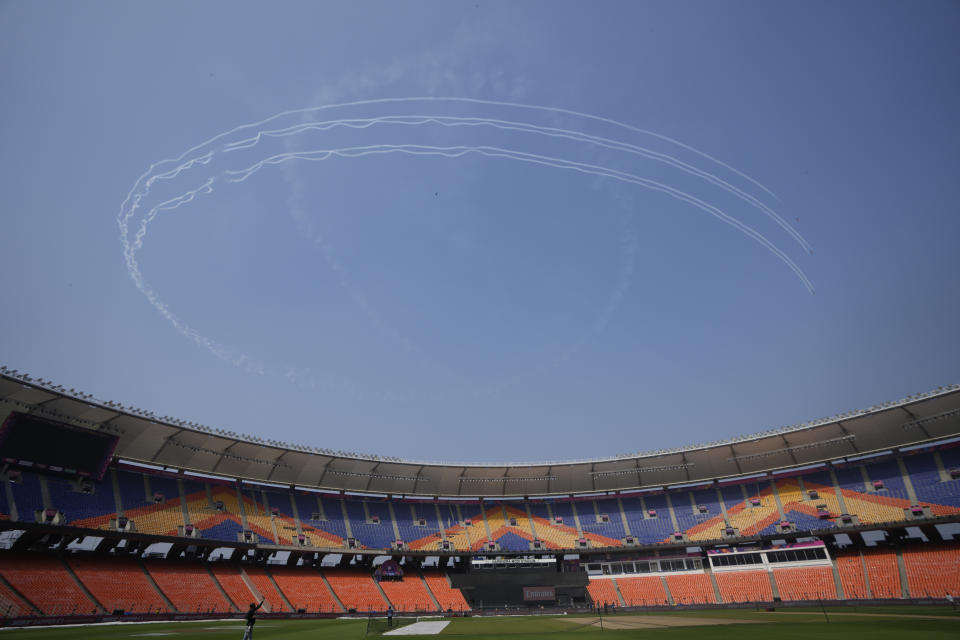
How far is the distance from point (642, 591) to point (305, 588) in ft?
108

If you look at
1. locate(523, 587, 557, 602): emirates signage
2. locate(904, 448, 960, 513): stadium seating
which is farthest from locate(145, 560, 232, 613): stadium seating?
locate(904, 448, 960, 513): stadium seating

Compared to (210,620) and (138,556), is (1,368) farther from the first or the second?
(210,620)

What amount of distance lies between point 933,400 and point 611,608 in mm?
34249

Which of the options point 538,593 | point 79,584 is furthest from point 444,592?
point 79,584

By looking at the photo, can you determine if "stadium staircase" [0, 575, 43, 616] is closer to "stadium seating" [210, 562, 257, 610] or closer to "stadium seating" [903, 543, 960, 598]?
"stadium seating" [210, 562, 257, 610]

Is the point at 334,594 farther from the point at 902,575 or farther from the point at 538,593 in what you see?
the point at 902,575

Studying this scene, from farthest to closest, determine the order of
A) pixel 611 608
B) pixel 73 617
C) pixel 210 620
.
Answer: pixel 611 608, pixel 210 620, pixel 73 617

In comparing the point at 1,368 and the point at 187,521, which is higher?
the point at 1,368

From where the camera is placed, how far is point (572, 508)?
58.6 metres

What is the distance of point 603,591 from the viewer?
48906mm

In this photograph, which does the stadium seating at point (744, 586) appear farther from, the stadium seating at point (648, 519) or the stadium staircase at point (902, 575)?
the stadium staircase at point (902, 575)

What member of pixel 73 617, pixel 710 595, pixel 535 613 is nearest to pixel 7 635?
pixel 73 617

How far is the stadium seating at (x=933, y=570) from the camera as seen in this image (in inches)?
1394

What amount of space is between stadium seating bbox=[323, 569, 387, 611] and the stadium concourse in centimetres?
20
